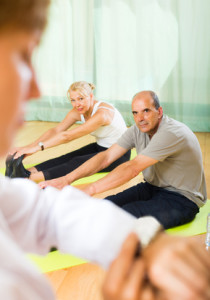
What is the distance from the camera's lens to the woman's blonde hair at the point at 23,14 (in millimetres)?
345

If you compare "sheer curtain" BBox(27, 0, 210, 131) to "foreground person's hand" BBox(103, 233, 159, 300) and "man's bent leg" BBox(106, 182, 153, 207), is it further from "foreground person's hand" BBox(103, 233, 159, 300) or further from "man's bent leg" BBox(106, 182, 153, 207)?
"foreground person's hand" BBox(103, 233, 159, 300)

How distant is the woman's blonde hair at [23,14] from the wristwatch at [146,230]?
1.09 feet

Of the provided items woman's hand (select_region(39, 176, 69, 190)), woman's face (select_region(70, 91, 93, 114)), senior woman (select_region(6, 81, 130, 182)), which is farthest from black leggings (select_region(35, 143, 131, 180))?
woman's hand (select_region(39, 176, 69, 190))

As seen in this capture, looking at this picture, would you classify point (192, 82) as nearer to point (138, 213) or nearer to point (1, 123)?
point (138, 213)

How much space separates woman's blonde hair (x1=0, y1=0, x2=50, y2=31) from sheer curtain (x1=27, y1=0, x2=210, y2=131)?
4349 millimetres

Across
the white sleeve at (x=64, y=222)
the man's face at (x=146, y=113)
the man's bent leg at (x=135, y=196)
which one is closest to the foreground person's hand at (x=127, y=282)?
the white sleeve at (x=64, y=222)

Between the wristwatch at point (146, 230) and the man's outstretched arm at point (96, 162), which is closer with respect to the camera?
the wristwatch at point (146, 230)

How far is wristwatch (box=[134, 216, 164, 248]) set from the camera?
49 cm

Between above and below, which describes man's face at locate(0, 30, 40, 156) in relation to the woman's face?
above

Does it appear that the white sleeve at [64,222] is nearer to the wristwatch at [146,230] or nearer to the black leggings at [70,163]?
the wristwatch at [146,230]

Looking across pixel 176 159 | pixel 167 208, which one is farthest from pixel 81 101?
pixel 167 208

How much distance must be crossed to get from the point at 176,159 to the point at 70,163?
1257 mm

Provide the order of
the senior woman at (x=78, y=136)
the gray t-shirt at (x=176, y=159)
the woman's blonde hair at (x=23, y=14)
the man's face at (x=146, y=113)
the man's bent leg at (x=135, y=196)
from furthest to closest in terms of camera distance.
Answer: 1. the senior woman at (x=78, y=136)
2. the man's bent leg at (x=135, y=196)
3. the man's face at (x=146, y=113)
4. the gray t-shirt at (x=176, y=159)
5. the woman's blonde hair at (x=23, y=14)

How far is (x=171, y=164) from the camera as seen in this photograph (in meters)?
2.20
